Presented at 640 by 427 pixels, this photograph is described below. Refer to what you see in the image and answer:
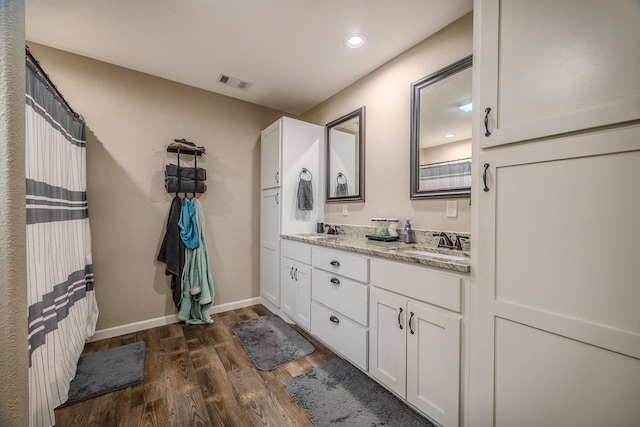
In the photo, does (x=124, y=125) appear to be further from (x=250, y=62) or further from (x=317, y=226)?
(x=317, y=226)

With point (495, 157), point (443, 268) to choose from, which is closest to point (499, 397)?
point (443, 268)

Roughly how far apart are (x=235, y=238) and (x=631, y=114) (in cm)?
305

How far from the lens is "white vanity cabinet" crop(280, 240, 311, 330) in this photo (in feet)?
7.53

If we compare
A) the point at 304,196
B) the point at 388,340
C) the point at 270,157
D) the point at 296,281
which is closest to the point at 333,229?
the point at 304,196

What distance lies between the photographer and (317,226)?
2975mm

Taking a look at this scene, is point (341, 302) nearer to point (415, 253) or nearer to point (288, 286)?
point (415, 253)

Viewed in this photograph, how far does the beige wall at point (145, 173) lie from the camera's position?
90.4 inches

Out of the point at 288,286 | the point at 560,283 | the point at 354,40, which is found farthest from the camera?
the point at 288,286

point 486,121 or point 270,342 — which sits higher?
point 486,121

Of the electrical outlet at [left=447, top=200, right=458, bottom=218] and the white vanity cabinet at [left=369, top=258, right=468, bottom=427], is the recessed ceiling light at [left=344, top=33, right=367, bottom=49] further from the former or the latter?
the white vanity cabinet at [left=369, top=258, right=468, bottom=427]

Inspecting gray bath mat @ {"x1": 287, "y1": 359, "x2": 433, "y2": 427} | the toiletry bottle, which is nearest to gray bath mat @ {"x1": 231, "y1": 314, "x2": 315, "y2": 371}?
gray bath mat @ {"x1": 287, "y1": 359, "x2": 433, "y2": 427}

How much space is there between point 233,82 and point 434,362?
9.65 feet

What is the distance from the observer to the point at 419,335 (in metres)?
1.39

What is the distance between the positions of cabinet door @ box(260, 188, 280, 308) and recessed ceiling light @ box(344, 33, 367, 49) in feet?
4.98
